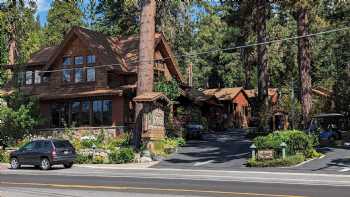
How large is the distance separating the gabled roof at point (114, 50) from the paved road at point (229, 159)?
10.6 metres

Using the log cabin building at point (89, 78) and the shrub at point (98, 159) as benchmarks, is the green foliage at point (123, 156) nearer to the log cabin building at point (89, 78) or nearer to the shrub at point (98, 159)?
the shrub at point (98, 159)

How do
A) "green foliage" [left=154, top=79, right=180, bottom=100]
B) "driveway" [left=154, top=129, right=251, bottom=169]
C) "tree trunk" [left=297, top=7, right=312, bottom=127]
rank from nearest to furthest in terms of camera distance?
"driveway" [left=154, top=129, right=251, bottom=169] < "tree trunk" [left=297, top=7, right=312, bottom=127] < "green foliage" [left=154, top=79, right=180, bottom=100]

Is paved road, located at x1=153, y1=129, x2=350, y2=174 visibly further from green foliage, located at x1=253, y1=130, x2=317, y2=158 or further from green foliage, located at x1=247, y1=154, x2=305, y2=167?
green foliage, located at x1=253, y1=130, x2=317, y2=158

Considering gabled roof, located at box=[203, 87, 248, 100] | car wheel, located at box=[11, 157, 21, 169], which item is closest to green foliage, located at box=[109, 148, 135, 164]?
car wheel, located at box=[11, 157, 21, 169]

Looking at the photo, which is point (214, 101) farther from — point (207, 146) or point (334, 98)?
point (207, 146)

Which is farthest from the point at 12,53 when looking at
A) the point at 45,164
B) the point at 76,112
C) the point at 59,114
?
the point at 45,164

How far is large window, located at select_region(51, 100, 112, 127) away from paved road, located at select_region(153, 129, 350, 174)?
9110 mm

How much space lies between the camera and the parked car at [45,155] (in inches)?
1250

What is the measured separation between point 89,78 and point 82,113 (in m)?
2.88

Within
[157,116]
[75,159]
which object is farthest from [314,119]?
[75,159]

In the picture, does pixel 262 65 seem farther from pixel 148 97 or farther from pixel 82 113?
pixel 82 113

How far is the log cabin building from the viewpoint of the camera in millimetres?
46188

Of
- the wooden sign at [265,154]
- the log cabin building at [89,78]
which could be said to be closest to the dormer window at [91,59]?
the log cabin building at [89,78]

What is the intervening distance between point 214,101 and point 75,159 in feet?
92.7
